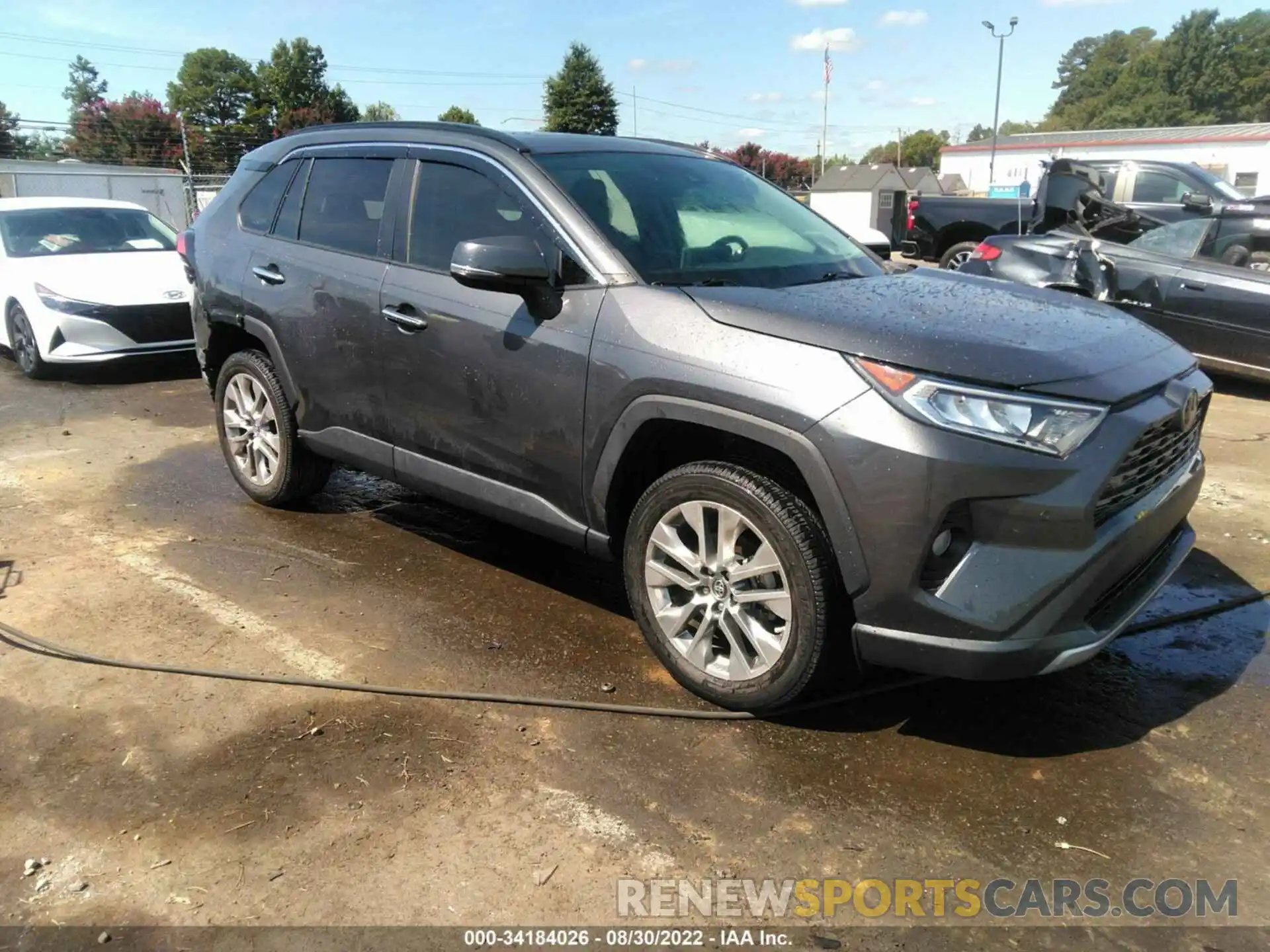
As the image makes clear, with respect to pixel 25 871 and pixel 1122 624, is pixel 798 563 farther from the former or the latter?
pixel 25 871

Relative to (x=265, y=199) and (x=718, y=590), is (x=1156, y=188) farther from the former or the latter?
(x=718, y=590)

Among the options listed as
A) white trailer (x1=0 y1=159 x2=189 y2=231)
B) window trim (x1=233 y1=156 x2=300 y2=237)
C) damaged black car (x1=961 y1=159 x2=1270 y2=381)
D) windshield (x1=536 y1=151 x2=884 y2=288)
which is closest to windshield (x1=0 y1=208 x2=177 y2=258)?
window trim (x1=233 y1=156 x2=300 y2=237)

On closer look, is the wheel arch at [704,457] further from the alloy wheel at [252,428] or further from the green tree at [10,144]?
the green tree at [10,144]

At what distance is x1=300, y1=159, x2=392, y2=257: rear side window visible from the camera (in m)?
4.17

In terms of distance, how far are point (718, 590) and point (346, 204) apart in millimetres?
2579

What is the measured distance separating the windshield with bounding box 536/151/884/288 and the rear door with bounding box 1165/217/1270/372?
5.09m

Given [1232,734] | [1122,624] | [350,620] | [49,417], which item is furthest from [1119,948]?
[49,417]

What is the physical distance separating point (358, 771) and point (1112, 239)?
838cm

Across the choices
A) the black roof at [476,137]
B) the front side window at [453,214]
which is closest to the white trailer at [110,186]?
the black roof at [476,137]

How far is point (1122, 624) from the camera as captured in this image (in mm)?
2816

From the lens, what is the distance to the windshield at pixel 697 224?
341 centimetres

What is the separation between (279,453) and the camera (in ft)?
16.0

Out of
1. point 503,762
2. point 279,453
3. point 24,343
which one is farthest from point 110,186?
point 503,762

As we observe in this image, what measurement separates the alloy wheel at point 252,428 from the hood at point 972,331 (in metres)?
2.69
